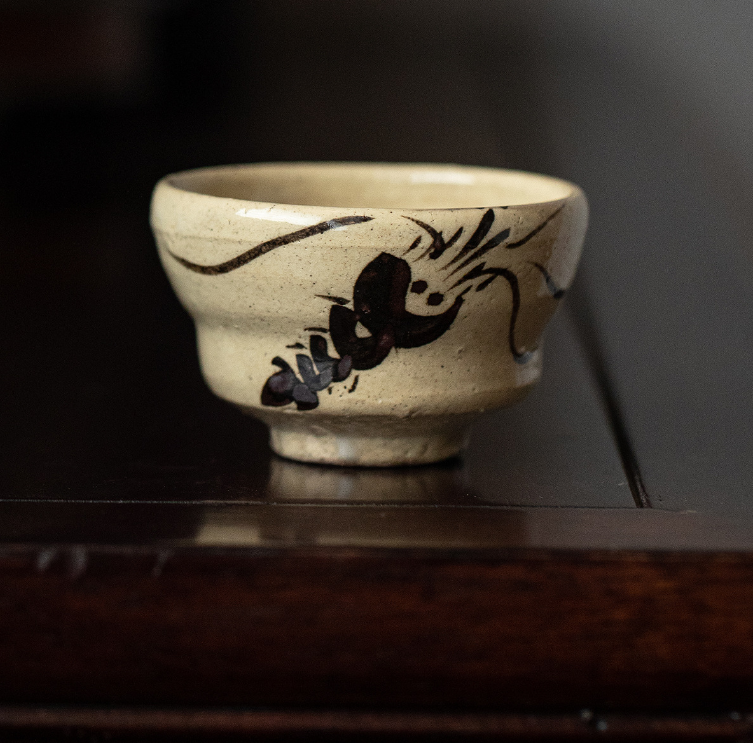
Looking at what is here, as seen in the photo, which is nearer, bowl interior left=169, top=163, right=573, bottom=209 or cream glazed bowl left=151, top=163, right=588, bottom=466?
cream glazed bowl left=151, top=163, right=588, bottom=466

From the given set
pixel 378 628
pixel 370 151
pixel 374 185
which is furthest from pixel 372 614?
pixel 370 151

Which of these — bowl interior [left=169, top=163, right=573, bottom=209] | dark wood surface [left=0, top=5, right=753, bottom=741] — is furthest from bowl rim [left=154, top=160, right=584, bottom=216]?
dark wood surface [left=0, top=5, right=753, bottom=741]

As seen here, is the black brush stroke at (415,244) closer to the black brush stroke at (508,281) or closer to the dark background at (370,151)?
the black brush stroke at (508,281)

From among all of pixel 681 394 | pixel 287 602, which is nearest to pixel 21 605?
pixel 287 602

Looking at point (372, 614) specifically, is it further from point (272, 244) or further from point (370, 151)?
point (370, 151)

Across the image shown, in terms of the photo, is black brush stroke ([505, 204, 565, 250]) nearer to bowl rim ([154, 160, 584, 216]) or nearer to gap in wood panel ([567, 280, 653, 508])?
bowl rim ([154, 160, 584, 216])

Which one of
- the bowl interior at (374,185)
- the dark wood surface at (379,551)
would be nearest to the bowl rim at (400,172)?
the bowl interior at (374,185)
